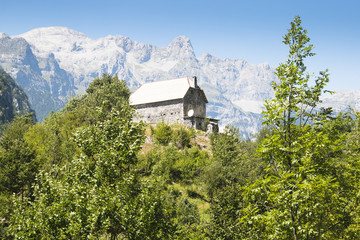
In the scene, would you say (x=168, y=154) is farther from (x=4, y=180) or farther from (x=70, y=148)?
(x=4, y=180)

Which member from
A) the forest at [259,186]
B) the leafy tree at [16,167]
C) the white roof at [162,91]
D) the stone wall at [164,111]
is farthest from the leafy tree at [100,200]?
the white roof at [162,91]

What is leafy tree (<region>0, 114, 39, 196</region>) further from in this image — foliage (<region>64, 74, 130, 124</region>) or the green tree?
the green tree

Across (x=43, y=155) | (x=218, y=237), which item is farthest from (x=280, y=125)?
(x=43, y=155)

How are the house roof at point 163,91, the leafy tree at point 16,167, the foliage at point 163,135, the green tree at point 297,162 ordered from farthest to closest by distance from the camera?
the house roof at point 163,91 → the foliage at point 163,135 → the leafy tree at point 16,167 → the green tree at point 297,162

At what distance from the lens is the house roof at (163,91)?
80.8 metres

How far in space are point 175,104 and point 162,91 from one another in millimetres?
8009

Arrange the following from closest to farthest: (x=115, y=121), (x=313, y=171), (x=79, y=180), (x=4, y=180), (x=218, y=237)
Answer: (x=313, y=171)
(x=79, y=180)
(x=115, y=121)
(x=218, y=237)
(x=4, y=180)

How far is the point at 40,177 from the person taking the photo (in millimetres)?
15078

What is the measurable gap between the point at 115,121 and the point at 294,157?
9.42 metres

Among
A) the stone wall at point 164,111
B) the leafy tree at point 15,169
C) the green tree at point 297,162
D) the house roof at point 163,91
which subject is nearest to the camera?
the green tree at point 297,162

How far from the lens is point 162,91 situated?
84750mm

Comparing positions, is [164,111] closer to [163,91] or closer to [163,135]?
[163,91]

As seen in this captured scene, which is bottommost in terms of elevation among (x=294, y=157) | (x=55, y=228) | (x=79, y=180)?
(x=55, y=228)

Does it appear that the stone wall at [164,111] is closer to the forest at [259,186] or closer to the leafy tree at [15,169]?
the leafy tree at [15,169]
